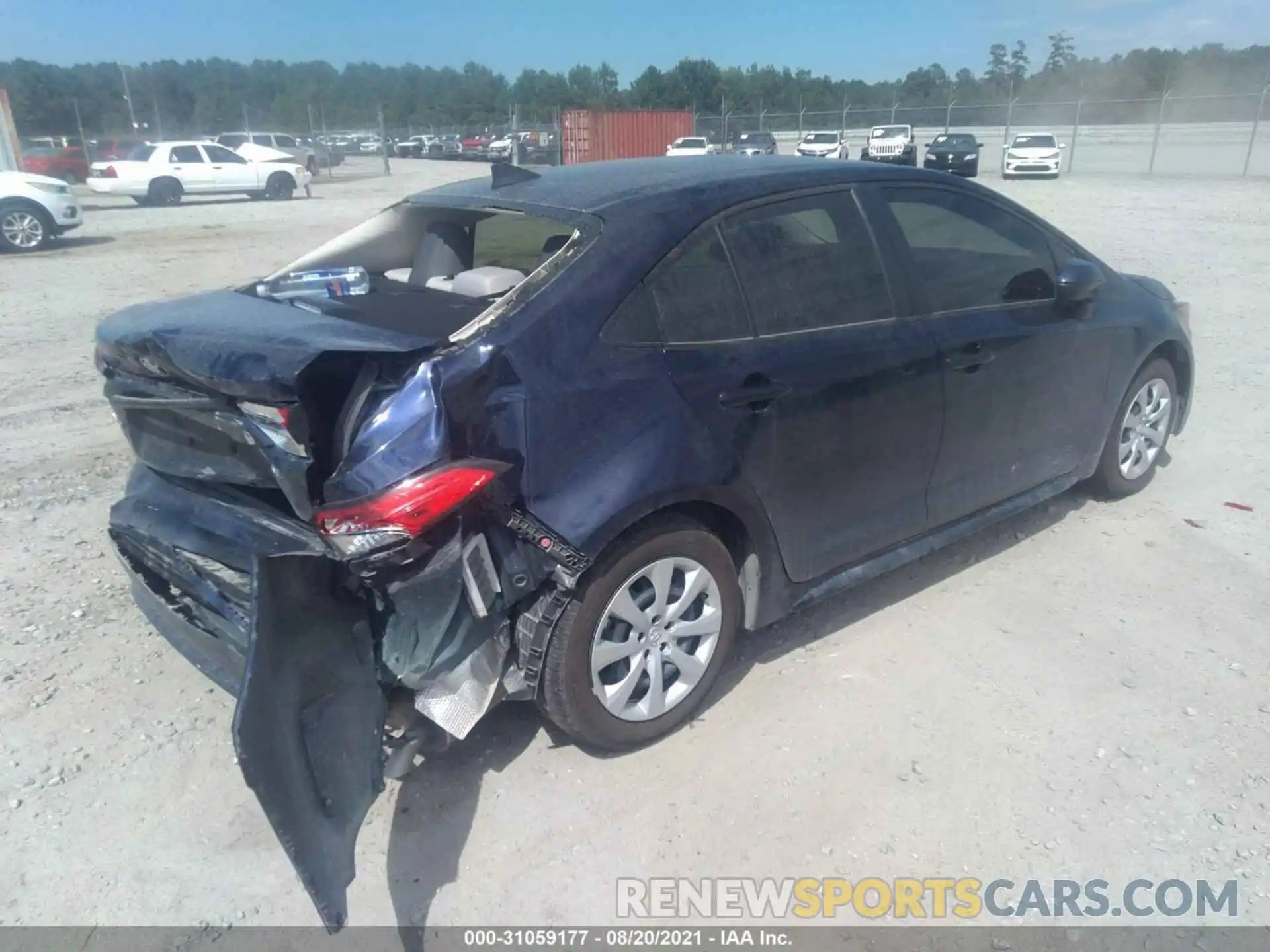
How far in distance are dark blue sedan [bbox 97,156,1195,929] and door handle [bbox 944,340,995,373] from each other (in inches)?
0.4

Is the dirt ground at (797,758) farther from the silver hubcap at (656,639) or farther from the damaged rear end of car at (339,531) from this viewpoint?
the damaged rear end of car at (339,531)

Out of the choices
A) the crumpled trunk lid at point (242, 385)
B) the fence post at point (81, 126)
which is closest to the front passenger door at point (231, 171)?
the fence post at point (81, 126)

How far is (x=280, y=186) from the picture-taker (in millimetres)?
26469

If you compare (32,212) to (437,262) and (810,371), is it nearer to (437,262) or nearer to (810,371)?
(437,262)

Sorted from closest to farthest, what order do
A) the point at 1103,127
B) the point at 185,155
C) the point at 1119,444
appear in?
the point at 1119,444
the point at 185,155
the point at 1103,127

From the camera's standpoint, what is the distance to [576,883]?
2.56 meters

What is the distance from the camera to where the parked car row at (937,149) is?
28.0 meters

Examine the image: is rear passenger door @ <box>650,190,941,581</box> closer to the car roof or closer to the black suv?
the car roof

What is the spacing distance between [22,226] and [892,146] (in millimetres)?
27597

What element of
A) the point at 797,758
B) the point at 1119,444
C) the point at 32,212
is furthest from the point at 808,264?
the point at 32,212

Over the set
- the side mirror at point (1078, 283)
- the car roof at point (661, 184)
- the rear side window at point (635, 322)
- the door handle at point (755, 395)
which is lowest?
the door handle at point (755, 395)

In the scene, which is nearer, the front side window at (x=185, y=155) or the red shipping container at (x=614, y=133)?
the front side window at (x=185, y=155)

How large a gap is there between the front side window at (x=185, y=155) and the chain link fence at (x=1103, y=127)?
83.5 ft
